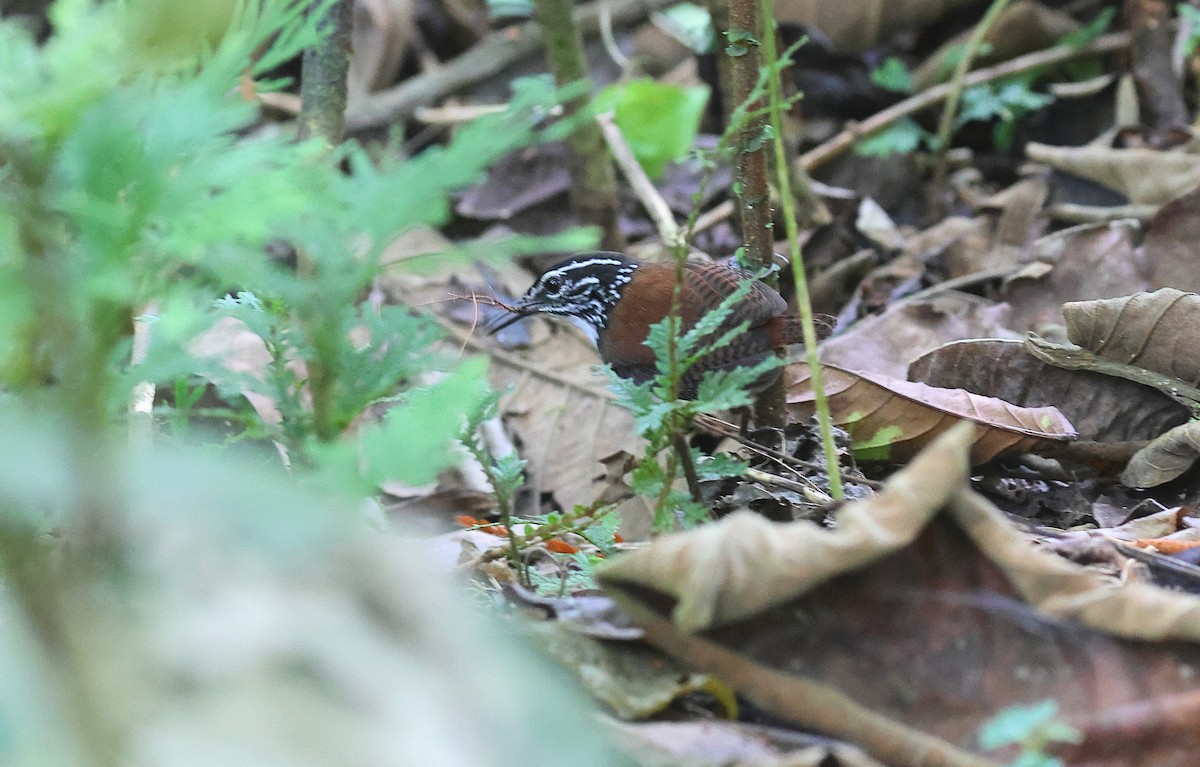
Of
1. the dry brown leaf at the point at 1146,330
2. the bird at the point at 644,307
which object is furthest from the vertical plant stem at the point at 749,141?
the dry brown leaf at the point at 1146,330

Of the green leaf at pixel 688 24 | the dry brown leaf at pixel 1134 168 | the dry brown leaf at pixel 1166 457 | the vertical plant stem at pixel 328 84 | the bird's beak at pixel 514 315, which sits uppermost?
the vertical plant stem at pixel 328 84

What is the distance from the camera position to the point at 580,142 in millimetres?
5375

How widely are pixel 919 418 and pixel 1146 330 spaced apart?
30.2 inches

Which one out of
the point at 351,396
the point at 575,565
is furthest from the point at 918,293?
the point at 351,396

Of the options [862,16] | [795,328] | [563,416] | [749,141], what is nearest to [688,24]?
[862,16]

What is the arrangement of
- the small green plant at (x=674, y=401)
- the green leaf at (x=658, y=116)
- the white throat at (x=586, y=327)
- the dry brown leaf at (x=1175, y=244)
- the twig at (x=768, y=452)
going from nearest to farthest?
the small green plant at (x=674, y=401) → the twig at (x=768, y=452) → the dry brown leaf at (x=1175, y=244) → the white throat at (x=586, y=327) → the green leaf at (x=658, y=116)

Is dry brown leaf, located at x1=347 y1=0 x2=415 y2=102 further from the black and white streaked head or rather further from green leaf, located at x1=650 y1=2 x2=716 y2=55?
the black and white streaked head

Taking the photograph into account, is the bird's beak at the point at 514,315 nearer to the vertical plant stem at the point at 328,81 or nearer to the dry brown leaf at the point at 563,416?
the dry brown leaf at the point at 563,416

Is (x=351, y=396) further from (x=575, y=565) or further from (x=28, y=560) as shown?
(x=575, y=565)

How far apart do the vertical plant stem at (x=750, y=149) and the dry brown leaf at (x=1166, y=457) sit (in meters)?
1.23

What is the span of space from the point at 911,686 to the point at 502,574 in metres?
1.24

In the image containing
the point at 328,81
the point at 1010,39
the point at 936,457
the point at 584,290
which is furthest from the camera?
the point at 1010,39

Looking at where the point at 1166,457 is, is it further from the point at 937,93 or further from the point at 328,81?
the point at 937,93

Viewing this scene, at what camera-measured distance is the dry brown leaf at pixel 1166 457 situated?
125 inches
